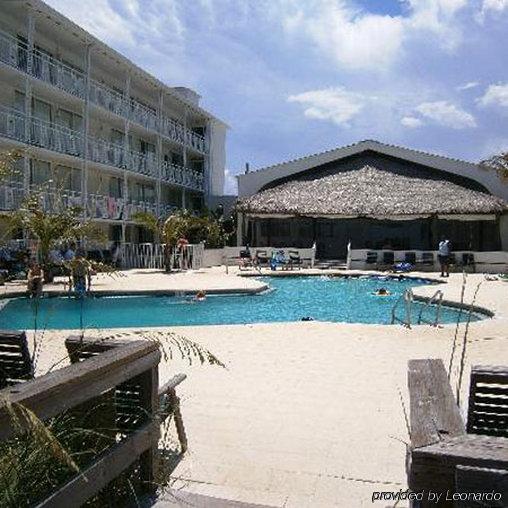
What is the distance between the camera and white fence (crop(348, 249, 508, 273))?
26375 millimetres

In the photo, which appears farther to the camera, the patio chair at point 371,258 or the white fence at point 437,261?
the patio chair at point 371,258

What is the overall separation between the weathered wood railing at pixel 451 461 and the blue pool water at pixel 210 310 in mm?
11541

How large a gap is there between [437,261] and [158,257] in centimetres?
1315

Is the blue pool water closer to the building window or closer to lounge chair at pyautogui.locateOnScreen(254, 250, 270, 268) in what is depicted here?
lounge chair at pyautogui.locateOnScreen(254, 250, 270, 268)

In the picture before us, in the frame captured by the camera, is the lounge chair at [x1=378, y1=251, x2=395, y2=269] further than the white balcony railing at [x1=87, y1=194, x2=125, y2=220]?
Yes

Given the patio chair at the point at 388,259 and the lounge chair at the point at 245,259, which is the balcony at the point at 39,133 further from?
the patio chair at the point at 388,259

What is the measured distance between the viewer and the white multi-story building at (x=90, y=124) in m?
21.2

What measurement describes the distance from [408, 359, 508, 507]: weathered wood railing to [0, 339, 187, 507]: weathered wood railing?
1235 millimetres

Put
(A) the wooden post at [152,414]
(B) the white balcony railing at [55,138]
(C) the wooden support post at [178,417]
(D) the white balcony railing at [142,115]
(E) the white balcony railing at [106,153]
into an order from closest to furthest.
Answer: (A) the wooden post at [152,414], (C) the wooden support post at [178,417], (B) the white balcony railing at [55,138], (E) the white balcony railing at [106,153], (D) the white balcony railing at [142,115]

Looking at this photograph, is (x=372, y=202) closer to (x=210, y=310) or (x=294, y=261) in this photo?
(x=294, y=261)

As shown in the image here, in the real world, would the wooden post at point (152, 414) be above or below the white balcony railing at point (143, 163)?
below

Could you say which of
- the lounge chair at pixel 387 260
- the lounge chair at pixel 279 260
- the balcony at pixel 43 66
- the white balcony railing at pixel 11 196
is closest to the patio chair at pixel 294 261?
the lounge chair at pixel 279 260

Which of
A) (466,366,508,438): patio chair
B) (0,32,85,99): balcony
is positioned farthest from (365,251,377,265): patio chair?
(466,366,508,438): patio chair

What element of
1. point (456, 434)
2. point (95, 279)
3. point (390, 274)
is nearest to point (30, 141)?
point (95, 279)
